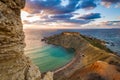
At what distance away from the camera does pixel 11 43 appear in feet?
46.1

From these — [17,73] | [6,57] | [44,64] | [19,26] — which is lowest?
[44,64]

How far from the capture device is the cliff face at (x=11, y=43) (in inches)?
519

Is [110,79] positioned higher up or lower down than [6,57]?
lower down

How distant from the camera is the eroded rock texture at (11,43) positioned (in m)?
13.2

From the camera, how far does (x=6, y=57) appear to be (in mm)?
13695

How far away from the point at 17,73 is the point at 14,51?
1788 millimetres

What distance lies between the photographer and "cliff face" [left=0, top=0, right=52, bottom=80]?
13.2 meters

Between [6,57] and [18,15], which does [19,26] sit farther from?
[6,57]

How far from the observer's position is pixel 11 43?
14.0 metres

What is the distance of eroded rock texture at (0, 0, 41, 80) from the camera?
43.2 ft

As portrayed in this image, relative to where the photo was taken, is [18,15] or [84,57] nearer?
[18,15]

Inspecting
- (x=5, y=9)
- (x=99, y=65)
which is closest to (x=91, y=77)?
(x=99, y=65)

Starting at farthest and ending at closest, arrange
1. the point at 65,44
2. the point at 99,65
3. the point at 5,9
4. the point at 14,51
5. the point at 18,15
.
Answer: the point at 65,44
the point at 99,65
the point at 18,15
the point at 14,51
the point at 5,9

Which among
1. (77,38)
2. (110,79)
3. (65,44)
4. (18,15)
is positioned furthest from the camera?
(65,44)
